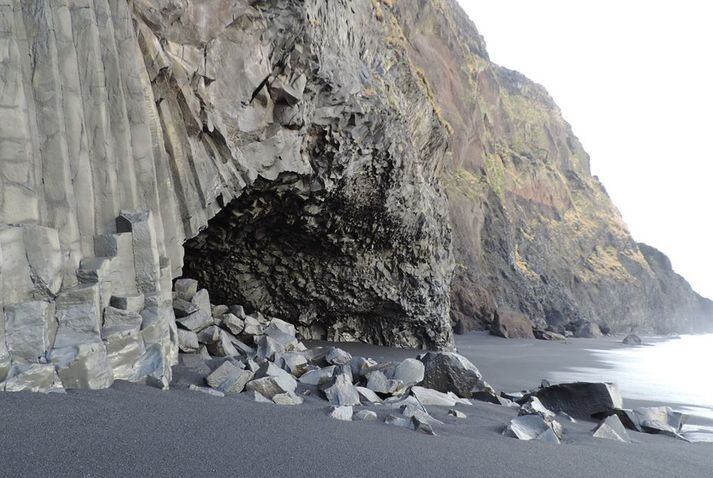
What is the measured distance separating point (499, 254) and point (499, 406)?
23.1 metres

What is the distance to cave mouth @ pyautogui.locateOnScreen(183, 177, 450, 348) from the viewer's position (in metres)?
10.3

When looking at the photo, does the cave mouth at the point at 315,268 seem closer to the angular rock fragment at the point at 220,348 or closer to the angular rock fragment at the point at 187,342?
the angular rock fragment at the point at 220,348

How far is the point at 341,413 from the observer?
3936mm

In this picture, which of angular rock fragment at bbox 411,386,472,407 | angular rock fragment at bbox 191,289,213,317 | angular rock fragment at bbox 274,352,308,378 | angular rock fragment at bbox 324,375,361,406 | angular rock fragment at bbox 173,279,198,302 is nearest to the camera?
angular rock fragment at bbox 324,375,361,406

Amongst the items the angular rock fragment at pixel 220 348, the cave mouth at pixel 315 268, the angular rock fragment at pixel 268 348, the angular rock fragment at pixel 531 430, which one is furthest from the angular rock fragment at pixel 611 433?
the cave mouth at pixel 315 268

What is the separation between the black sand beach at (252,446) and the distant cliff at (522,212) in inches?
515

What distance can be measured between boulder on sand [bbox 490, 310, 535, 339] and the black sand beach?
1664 cm

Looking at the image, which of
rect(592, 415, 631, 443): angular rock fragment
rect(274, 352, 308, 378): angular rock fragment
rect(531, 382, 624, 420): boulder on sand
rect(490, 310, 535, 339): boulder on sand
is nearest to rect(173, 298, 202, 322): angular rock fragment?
rect(274, 352, 308, 378): angular rock fragment

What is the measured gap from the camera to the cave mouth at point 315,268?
10273 mm

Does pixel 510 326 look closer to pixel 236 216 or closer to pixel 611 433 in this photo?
pixel 236 216

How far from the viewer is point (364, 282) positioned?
40.3 ft

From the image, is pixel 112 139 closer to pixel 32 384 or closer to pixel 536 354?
pixel 32 384

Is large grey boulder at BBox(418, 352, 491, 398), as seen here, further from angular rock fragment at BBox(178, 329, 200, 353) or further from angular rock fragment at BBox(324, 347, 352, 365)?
angular rock fragment at BBox(178, 329, 200, 353)

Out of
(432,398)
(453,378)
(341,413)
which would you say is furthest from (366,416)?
(453,378)
